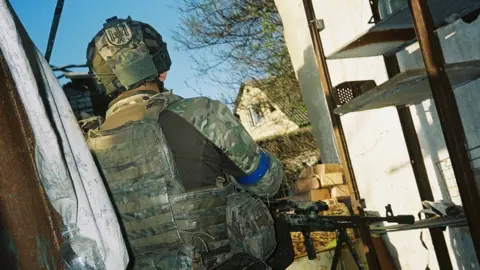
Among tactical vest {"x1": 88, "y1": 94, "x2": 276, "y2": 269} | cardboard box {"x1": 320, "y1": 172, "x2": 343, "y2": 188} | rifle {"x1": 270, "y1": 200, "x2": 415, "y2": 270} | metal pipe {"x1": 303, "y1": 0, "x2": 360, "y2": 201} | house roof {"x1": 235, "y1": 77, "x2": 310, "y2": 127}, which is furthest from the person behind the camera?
house roof {"x1": 235, "y1": 77, "x2": 310, "y2": 127}

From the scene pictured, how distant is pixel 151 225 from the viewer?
2309mm

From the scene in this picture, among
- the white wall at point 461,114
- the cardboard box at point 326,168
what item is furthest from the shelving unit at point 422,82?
the cardboard box at point 326,168

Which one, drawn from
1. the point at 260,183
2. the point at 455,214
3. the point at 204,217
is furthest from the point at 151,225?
the point at 455,214

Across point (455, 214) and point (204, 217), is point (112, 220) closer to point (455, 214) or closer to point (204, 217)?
point (204, 217)

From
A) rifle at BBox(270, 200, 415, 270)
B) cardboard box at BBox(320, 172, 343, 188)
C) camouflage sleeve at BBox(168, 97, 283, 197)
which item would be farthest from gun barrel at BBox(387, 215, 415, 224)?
cardboard box at BBox(320, 172, 343, 188)

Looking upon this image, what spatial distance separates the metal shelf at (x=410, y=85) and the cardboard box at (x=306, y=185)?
2283 mm

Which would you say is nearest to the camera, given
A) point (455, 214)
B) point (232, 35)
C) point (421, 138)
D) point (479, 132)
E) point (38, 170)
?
point (38, 170)

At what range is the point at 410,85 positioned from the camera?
267cm

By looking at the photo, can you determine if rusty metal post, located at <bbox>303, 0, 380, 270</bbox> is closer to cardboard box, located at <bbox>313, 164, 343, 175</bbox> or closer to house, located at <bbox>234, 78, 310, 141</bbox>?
cardboard box, located at <bbox>313, 164, 343, 175</bbox>

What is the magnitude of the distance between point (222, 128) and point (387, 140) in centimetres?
237

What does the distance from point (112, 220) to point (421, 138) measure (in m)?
3.04

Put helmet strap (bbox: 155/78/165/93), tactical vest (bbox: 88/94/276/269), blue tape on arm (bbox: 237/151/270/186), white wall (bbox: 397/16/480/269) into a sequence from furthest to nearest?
white wall (bbox: 397/16/480/269)
helmet strap (bbox: 155/78/165/93)
blue tape on arm (bbox: 237/151/270/186)
tactical vest (bbox: 88/94/276/269)

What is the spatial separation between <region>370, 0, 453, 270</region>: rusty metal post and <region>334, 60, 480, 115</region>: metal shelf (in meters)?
0.39

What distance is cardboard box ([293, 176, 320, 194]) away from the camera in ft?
17.9
